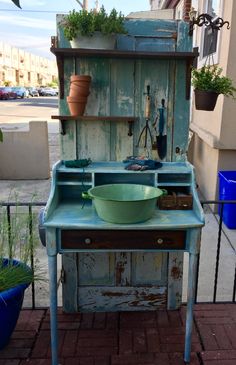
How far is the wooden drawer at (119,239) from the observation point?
6.63 feet

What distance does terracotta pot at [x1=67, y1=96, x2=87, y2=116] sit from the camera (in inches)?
89.7

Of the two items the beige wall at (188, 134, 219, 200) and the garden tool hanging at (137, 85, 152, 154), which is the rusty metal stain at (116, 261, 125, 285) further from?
the beige wall at (188, 134, 219, 200)

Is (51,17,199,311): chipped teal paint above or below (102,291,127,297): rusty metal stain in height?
above

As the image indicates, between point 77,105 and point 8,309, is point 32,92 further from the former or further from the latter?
point 8,309

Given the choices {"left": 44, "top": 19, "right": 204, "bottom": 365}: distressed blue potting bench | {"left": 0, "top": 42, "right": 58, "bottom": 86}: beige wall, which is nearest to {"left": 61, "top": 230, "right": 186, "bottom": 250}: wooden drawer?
{"left": 44, "top": 19, "right": 204, "bottom": 365}: distressed blue potting bench

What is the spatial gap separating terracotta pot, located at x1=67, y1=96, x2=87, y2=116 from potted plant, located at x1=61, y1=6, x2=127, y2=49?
323 mm

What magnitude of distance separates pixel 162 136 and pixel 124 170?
372 millimetres

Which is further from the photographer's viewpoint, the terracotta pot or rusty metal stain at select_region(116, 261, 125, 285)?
rusty metal stain at select_region(116, 261, 125, 285)

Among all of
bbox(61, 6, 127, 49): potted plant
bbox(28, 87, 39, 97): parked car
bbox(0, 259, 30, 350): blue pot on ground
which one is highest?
bbox(61, 6, 127, 49): potted plant

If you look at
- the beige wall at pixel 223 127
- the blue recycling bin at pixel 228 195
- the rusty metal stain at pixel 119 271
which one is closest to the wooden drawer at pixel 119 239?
the rusty metal stain at pixel 119 271

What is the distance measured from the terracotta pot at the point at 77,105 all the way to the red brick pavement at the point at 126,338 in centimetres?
148

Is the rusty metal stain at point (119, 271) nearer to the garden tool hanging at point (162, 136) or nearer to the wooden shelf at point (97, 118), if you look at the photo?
the garden tool hanging at point (162, 136)

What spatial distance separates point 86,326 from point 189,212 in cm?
110

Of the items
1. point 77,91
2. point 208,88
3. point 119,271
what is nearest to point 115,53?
point 77,91
